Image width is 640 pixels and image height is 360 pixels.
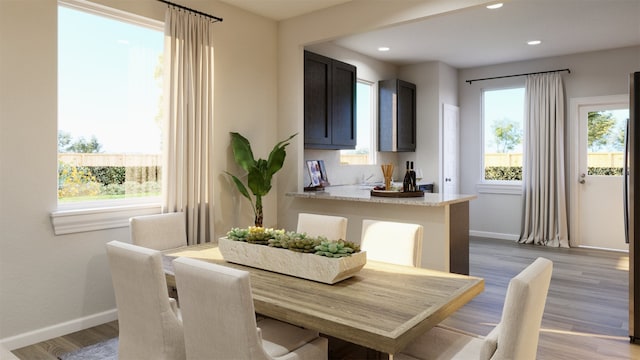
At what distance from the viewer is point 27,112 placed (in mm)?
2938

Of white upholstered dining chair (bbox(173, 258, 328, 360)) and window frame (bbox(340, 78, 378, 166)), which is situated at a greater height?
window frame (bbox(340, 78, 378, 166))

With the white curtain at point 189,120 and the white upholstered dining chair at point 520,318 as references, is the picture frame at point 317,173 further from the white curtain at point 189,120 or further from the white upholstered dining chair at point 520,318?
the white upholstered dining chair at point 520,318

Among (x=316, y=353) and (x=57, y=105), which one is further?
(x=57, y=105)

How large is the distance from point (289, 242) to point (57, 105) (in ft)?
6.84

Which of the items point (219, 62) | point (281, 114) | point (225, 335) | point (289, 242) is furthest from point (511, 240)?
point (225, 335)

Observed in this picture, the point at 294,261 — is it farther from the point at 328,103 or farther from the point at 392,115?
the point at 392,115

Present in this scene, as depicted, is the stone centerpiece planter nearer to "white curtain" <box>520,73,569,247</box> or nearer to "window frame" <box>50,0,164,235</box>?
"window frame" <box>50,0,164,235</box>

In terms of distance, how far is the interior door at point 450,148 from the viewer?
6.71 m

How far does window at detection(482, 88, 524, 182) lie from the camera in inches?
267

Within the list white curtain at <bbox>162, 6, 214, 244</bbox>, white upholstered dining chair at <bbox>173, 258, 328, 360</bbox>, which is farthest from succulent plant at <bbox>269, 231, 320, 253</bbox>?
white curtain at <bbox>162, 6, 214, 244</bbox>

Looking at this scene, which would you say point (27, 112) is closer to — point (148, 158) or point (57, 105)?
point (57, 105)

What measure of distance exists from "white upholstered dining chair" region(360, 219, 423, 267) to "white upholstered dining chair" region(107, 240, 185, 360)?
1246mm

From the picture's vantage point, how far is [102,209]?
3352 millimetres

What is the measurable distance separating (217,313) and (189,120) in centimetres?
248
